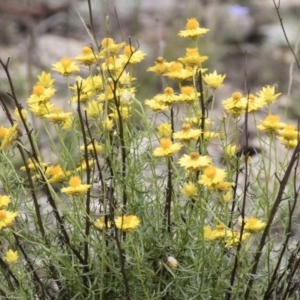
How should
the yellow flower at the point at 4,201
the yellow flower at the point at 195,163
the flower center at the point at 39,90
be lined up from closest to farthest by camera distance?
the yellow flower at the point at 195,163
the yellow flower at the point at 4,201
the flower center at the point at 39,90

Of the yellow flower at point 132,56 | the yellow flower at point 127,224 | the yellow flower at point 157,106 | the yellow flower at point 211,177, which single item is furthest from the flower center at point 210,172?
the yellow flower at point 132,56

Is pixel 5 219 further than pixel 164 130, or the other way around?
pixel 164 130

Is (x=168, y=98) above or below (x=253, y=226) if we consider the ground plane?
above

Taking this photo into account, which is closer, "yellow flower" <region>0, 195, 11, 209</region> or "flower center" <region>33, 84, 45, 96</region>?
"yellow flower" <region>0, 195, 11, 209</region>

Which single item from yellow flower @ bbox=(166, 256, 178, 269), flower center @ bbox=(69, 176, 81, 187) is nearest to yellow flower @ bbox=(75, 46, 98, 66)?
flower center @ bbox=(69, 176, 81, 187)

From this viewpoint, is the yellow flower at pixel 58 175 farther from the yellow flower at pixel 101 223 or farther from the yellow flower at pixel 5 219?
the yellow flower at pixel 5 219

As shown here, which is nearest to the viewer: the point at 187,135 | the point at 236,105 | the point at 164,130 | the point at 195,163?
the point at 195,163

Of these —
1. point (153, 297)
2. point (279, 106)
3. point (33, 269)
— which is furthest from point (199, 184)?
point (279, 106)

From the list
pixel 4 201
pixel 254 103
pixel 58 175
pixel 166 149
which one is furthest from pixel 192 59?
pixel 4 201

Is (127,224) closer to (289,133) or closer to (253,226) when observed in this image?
(253,226)

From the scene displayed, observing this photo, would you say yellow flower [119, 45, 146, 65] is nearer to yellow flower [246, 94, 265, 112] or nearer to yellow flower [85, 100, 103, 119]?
yellow flower [85, 100, 103, 119]

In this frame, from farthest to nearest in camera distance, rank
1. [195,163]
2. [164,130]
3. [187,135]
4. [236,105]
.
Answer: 1. [164,130]
2. [236,105]
3. [187,135]
4. [195,163]

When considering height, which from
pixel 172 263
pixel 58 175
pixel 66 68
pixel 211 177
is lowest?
pixel 172 263

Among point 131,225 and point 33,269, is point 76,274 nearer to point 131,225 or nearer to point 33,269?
point 33,269
